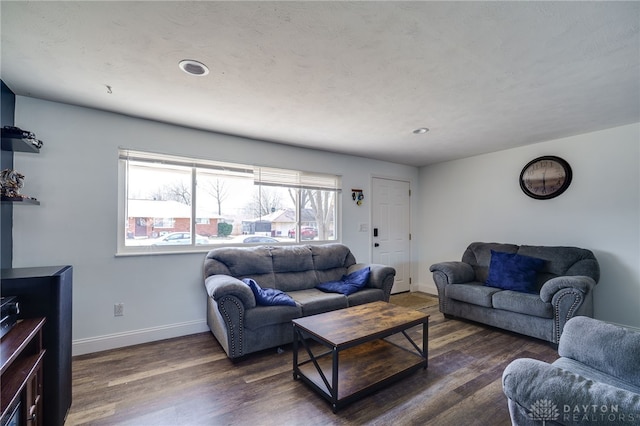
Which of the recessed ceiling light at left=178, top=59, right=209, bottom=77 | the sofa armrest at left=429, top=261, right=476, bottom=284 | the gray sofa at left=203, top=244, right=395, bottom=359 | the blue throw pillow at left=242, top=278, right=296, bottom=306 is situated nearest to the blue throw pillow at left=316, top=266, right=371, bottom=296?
the gray sofa at left=203, top=244, right=395, bottom=359

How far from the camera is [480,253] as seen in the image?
12.9 ft

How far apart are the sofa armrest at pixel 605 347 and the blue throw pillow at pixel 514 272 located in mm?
1649

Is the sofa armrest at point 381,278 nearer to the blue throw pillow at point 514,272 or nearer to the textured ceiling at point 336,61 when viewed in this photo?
the blue throw pillow at point 514,272

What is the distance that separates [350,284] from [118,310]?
242 cm

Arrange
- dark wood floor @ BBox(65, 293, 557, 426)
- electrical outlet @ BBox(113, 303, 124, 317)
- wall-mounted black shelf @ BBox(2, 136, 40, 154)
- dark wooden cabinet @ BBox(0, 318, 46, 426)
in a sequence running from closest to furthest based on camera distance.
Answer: dark wooden cabinet @ BBox(0, 318, 46, 426) → dark wood floor @ BBox(65, 293, 557, 426) → wall-mounted black shelf @ BBox(2, 136, 40, 154) → electrical outlet @ BBox(113, 303, 124, 317)

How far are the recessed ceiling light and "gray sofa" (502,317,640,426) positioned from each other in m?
2.39

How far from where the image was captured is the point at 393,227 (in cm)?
501

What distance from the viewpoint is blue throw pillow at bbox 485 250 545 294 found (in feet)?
10.5

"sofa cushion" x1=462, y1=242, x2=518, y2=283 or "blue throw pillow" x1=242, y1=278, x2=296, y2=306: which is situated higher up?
"sofa cushion" x1=462, y1=242, x2=518, y2=283

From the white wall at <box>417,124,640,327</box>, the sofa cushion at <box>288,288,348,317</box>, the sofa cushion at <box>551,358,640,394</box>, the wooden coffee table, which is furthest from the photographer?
the white wall at <box>417,124,640,327</box>

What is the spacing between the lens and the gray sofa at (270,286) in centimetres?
248

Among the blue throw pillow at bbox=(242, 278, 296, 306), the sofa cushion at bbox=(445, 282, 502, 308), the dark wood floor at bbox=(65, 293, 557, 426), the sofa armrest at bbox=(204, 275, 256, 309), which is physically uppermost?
the sofa armrest at bbox=(204, 275, 256, 309)

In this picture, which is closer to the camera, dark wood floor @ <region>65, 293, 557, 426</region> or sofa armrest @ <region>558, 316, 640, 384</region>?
sofa armrest @ <region>558, 316, 640, 384</region>

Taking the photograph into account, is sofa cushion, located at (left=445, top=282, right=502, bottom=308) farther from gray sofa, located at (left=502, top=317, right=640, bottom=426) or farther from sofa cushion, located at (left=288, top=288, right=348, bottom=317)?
gray sofa, located at (left=502, top=317, right=640, bottom=426)
